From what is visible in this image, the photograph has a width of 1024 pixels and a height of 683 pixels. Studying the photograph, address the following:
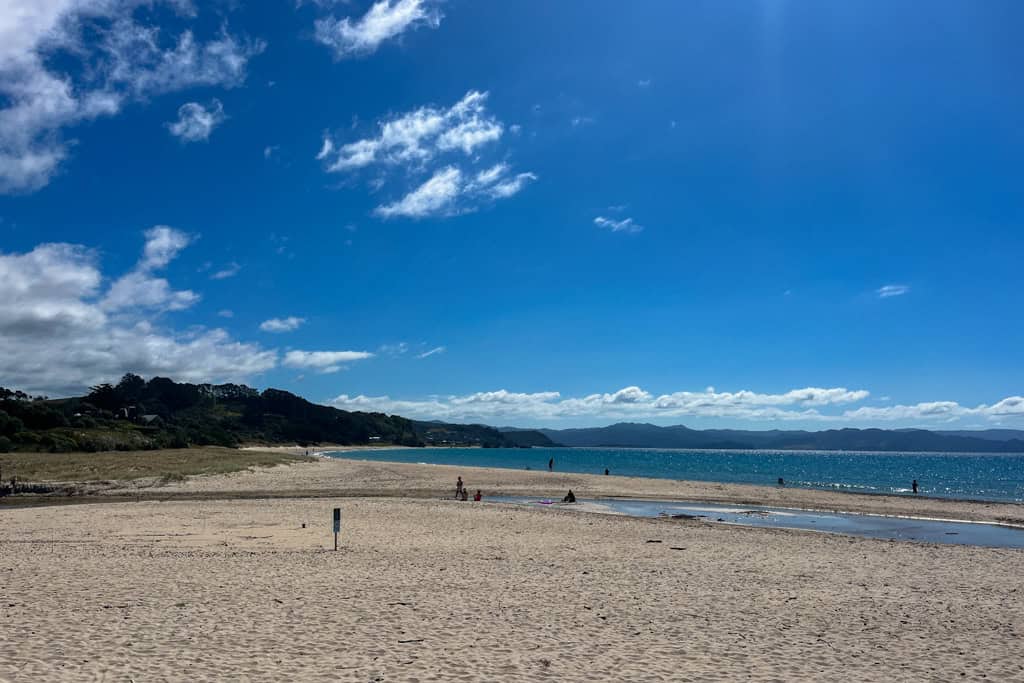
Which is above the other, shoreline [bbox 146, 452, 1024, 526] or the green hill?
the green hill

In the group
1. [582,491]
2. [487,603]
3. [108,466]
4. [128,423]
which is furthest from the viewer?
[128,423]

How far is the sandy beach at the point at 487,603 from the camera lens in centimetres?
902

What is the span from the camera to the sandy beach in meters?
9.02

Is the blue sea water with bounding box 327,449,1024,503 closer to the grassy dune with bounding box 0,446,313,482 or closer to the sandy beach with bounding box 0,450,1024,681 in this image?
the sandy beach with bounding box 0,450,1024,681

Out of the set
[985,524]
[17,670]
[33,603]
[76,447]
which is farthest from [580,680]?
[76,447]

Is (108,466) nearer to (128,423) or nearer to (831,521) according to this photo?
(831,521)

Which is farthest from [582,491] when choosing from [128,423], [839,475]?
[128,423]

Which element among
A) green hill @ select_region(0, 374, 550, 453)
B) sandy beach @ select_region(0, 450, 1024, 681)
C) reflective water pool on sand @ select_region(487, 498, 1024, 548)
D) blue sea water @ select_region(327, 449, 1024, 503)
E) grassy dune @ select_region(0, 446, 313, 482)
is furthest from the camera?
green hill @ select_region(0, 374, 550, 453)

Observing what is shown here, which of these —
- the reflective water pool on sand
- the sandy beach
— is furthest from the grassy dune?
the reflective water pool on sand

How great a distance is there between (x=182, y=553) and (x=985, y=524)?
35980mm

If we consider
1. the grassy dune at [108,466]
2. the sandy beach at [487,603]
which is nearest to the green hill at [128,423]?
the grassy dune at [108,466]

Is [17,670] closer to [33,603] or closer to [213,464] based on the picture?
[33,603]

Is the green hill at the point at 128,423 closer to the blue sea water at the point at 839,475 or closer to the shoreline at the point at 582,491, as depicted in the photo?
the shoreline at the point at 582,491

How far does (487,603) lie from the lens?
41.7 ft
